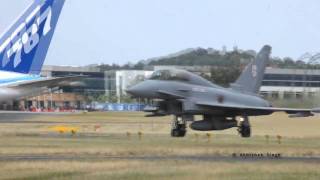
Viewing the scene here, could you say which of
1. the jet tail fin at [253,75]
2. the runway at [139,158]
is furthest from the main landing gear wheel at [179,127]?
the runway at [139,158]

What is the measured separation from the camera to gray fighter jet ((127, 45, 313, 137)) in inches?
1405

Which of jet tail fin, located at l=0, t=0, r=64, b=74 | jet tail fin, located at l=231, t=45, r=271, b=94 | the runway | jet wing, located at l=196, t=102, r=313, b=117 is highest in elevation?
jet tail fin, located at l=0, t=0, r=64, b=74

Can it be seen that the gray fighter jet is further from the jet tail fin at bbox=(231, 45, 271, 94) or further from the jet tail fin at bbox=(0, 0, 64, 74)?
the jet tail fin at bbox=(0, 0, 64, 74)

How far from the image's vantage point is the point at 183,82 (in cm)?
3675

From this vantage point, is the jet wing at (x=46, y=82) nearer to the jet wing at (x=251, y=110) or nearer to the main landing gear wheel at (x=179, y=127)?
Result: the main landing gear wheel at (x=179, y=127)

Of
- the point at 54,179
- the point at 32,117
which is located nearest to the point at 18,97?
the point at 54,179

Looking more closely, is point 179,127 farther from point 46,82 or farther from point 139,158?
point 139,158

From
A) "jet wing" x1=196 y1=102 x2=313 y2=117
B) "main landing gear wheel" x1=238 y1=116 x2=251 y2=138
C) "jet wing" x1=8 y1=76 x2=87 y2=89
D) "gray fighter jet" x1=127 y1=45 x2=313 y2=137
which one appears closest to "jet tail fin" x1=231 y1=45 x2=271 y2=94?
"gray fighter jet" x1=127 y1=45 x2=313 y2=137

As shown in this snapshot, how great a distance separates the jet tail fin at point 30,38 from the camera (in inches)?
1257

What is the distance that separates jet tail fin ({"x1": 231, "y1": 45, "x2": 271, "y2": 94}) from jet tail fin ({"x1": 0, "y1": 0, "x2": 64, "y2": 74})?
40.2ft

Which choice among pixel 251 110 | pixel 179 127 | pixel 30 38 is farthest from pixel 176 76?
pixel 30 38

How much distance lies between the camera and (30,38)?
108 feet

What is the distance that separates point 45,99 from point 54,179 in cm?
18325

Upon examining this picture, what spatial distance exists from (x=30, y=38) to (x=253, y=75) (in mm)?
14052
